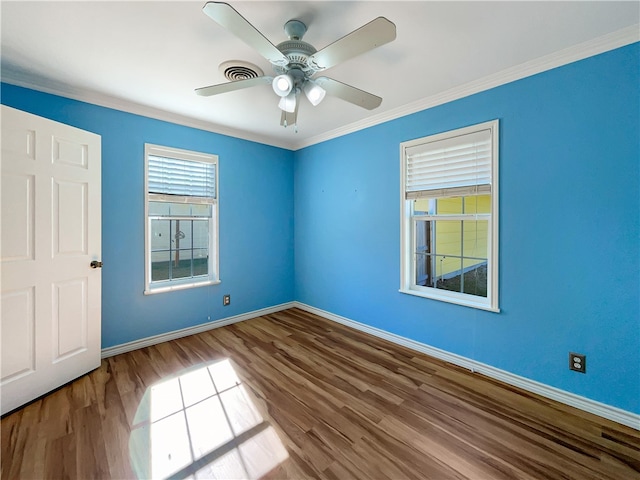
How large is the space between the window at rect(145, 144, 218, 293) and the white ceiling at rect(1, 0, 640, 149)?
681 mm

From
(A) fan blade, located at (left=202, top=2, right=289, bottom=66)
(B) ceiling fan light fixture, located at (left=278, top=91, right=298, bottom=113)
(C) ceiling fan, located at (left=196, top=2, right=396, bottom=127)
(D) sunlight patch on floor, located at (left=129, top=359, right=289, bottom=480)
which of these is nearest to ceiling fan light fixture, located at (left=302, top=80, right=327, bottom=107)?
(C) ceiling fan, located at (left=196, top=2, right=396, bottom=127)

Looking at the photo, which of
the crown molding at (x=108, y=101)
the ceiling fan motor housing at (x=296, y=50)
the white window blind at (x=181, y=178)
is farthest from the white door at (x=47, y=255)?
the ceiling fan motor housing at (x=296, y=50)

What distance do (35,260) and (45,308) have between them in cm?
38

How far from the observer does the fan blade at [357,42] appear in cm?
128

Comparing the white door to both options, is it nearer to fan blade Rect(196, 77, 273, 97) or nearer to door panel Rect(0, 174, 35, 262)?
door panel Rect(0, 174, 35, 262)

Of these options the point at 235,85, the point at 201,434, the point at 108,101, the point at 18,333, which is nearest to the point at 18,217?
the point at 18,333

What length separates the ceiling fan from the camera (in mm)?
1276

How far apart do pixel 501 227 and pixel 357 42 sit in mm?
1844

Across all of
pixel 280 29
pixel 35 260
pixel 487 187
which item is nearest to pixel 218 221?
pixel 35 260

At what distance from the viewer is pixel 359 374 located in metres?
2.41

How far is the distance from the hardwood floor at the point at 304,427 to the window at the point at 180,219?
3.33 ft

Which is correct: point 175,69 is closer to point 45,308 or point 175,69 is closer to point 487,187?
point 45,308

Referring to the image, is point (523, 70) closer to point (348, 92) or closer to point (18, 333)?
point (348, 92)

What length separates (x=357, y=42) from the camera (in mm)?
1398
